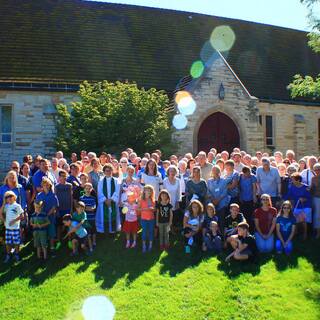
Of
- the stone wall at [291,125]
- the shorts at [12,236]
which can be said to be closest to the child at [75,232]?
the shorts at [12,236]

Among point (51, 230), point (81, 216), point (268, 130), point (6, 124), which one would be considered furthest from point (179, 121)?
point (51, 230)

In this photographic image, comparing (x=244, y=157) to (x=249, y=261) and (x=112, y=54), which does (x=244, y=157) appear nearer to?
(x=249, y=261)

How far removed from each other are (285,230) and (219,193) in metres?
1.52

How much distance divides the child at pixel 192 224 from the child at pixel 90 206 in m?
Answer: 1.90

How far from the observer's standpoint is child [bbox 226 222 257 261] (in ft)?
28.1

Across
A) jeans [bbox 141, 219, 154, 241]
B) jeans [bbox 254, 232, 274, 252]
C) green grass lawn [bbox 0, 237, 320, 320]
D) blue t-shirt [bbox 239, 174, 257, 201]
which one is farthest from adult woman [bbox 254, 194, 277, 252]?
jeans [bbox 141, 219, 154, 241]

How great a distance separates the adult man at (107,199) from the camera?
31.0 ft

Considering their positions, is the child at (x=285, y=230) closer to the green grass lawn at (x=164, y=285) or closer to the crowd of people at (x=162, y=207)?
the crowd of people at (x=162, y=207)

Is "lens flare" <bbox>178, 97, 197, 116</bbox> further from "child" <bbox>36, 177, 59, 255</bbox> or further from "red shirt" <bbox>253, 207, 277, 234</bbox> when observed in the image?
"child" <bbox>36, 177, 59, 255</bbox>

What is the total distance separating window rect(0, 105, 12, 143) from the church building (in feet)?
0.13

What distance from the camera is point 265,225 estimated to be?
9086 mm

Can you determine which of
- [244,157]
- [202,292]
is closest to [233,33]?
[244,157]

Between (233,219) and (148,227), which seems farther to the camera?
(148,227)

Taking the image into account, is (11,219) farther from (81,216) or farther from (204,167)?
(204,167)
